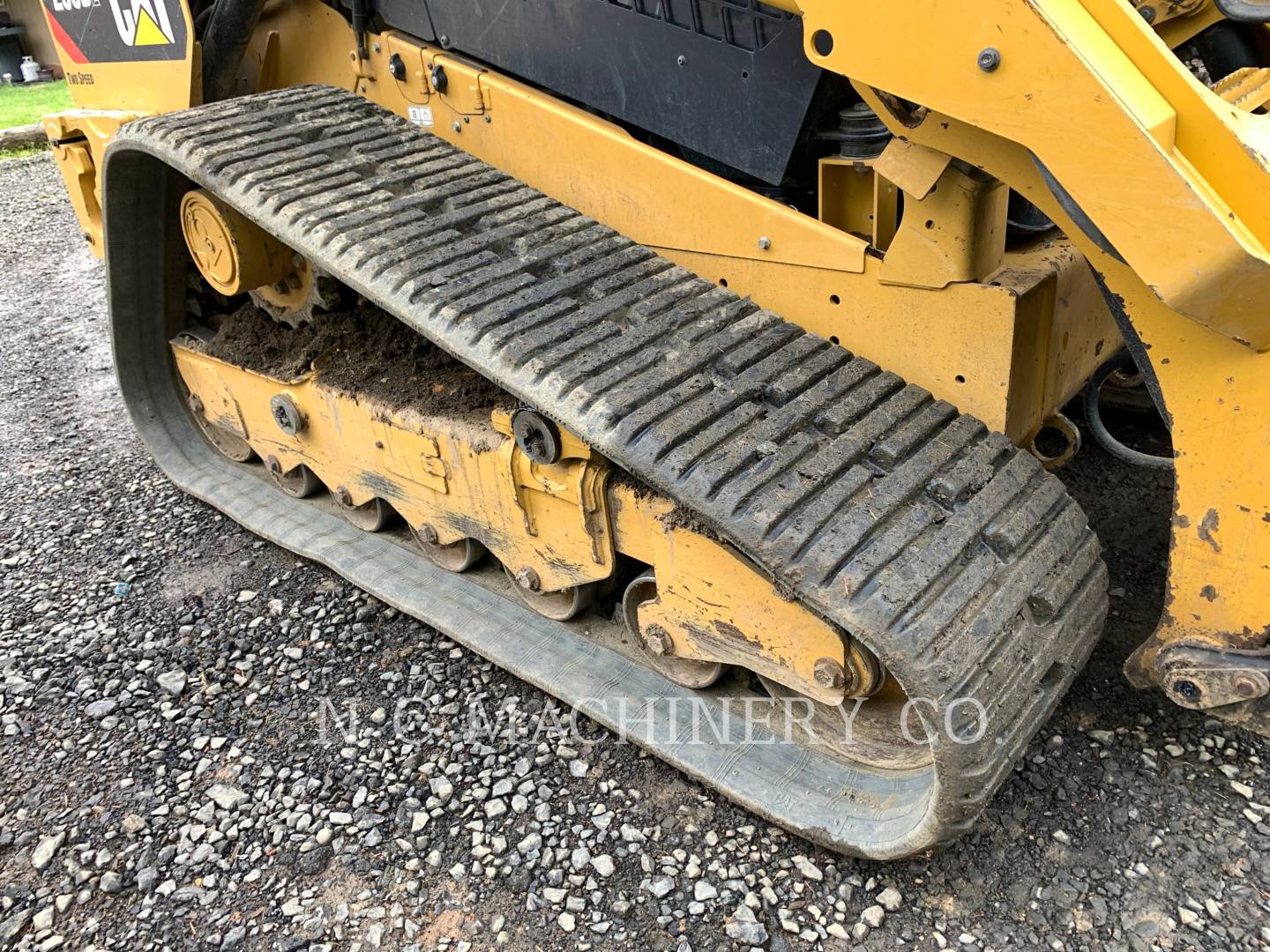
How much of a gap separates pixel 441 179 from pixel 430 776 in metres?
1.35

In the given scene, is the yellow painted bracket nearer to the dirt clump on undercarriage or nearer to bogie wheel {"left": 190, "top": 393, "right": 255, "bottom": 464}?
the dirt clump on undercarriage

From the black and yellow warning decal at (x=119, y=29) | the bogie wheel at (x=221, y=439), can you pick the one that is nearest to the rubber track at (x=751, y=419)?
the black and yellow warning decal at (x=119, y=29)

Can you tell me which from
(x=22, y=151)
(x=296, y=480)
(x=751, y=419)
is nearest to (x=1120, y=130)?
(x=751, y=419)

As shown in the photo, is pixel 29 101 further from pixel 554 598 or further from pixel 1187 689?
pixel 1187 689

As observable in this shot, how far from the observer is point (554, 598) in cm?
264

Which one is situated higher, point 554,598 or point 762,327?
point 762,327

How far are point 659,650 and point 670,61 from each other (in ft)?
4.07

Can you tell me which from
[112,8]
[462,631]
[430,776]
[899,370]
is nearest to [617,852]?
[430,776]

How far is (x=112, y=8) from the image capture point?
121 inches

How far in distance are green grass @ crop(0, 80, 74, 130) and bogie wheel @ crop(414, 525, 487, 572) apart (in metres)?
10.1

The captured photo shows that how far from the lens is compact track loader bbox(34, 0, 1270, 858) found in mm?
1643

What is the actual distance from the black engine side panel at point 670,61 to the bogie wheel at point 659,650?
0.93 m

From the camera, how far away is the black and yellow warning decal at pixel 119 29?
286 centimetres

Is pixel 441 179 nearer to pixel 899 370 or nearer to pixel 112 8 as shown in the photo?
pixel 899 370
